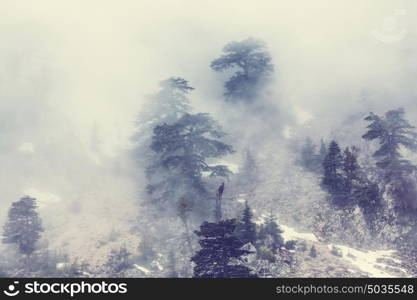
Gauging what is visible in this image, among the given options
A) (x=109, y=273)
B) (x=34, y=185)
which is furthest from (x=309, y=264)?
(x=34, y=185)

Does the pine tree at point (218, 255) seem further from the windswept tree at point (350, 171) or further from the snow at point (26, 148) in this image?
the snow at point (26, 148)

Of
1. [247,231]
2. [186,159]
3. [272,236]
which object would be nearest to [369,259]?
[272,236]

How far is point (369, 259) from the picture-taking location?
117 ft

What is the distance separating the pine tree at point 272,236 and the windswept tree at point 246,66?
79.0 ft

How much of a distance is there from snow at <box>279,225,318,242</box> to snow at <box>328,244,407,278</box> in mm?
1861

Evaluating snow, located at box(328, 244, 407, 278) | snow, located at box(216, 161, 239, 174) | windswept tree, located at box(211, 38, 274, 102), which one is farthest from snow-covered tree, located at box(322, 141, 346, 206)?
windswept tree, located at box(211, 38, 274, 102)

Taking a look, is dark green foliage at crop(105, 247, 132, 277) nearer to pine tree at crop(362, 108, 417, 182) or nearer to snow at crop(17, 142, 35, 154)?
pine tree at crop(362, 108, 417, 182)

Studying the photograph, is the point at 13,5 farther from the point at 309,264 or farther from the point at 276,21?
the point at 309,264

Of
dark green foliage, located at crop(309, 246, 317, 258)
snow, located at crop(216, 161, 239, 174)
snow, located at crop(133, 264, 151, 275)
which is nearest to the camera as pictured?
dark green foliage, located at crop(309, 246, 317, 258)

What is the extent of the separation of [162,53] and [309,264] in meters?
56.1

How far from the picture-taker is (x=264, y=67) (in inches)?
2398

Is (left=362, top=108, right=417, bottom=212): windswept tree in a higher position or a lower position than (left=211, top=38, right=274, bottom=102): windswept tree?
lower

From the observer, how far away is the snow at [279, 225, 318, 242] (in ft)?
128

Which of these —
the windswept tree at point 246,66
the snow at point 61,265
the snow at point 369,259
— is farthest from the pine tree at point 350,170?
the snow at point 61,265
